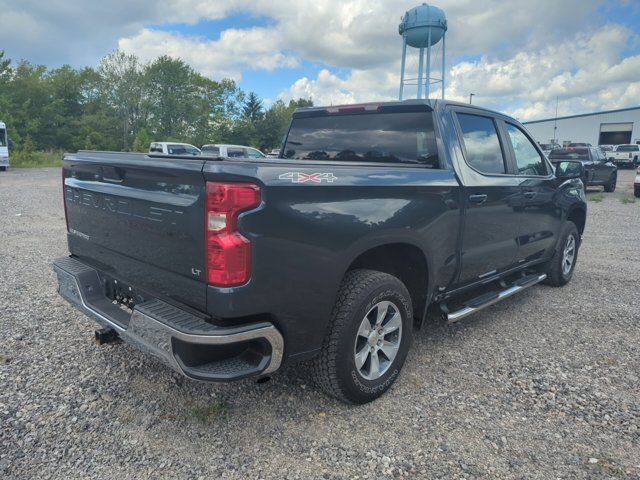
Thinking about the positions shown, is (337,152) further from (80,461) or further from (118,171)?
(80,461)

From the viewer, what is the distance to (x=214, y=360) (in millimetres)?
2441

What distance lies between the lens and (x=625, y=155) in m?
35.4

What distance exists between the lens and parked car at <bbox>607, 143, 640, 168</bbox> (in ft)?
116

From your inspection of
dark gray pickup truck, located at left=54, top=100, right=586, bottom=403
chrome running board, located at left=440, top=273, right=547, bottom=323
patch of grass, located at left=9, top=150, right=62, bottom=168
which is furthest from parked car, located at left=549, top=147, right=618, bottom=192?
patch of grass, located at left=9, top=150, right=62, bottom=168

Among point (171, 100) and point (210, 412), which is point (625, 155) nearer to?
point (210, 412)

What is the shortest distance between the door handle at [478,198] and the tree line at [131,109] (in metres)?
46.1

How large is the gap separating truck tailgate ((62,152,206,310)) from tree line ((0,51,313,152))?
45594mm

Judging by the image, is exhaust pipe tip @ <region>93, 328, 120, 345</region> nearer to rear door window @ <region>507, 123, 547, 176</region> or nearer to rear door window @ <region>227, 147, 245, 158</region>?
rear door window @ <region>507, 123, 547, 176</region>

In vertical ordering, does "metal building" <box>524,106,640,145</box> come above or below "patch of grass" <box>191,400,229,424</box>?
above

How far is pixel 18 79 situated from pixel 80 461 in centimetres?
5697

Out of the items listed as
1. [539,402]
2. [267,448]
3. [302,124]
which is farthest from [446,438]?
[302,124]

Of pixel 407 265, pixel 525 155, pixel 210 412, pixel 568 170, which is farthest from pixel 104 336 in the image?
pixel 568 170

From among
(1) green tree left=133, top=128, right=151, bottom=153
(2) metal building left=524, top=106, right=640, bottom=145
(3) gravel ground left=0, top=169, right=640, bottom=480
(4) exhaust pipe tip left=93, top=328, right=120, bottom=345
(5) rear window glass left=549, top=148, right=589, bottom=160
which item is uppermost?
(2) metal building left=524, top=106, right=640, bottom=145

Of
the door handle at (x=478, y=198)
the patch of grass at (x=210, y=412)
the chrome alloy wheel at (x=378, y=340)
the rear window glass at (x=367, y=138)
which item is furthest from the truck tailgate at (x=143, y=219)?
the door handle at (x=478, y=198)
